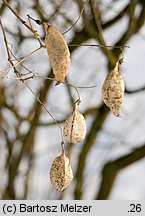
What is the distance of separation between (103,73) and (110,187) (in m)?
0.41

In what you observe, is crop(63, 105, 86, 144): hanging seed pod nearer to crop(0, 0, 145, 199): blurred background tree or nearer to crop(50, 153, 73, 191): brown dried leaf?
crop(50, 153, 73, 191): brown dried leaf

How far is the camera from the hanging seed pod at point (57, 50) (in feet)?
1.66

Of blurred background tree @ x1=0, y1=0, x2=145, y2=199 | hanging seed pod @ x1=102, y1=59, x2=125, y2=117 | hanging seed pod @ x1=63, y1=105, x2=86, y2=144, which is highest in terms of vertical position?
blurred background tree @ x1=0, y1=0, x2=145, y2=199

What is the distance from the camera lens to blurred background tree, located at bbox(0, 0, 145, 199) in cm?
124

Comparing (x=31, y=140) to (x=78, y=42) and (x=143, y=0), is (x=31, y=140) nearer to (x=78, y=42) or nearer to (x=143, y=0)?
(x=78, y=42)

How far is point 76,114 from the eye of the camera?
0.56 meters

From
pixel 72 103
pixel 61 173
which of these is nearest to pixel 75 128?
pixel 61 173

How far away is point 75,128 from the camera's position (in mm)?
565

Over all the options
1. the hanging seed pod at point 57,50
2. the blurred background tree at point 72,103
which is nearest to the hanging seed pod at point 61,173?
the hanging seed pod at point 57,50

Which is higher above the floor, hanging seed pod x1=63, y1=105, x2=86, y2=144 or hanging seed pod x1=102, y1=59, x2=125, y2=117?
hanging seed pod x1=102, y1=59, x2=125, y2=117

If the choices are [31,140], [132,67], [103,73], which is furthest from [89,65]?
[132,67]

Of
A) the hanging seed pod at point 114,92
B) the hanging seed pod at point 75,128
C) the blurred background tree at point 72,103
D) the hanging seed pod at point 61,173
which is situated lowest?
the hanging seed pod at point 61,173

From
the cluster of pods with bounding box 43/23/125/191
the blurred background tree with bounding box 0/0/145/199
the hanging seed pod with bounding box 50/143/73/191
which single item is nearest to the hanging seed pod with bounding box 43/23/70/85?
the cluster of pods with bounding box 43/23/125/191

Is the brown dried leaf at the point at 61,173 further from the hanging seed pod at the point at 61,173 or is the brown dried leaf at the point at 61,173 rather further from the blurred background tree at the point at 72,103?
the blurred background tree at the point at 72,103
